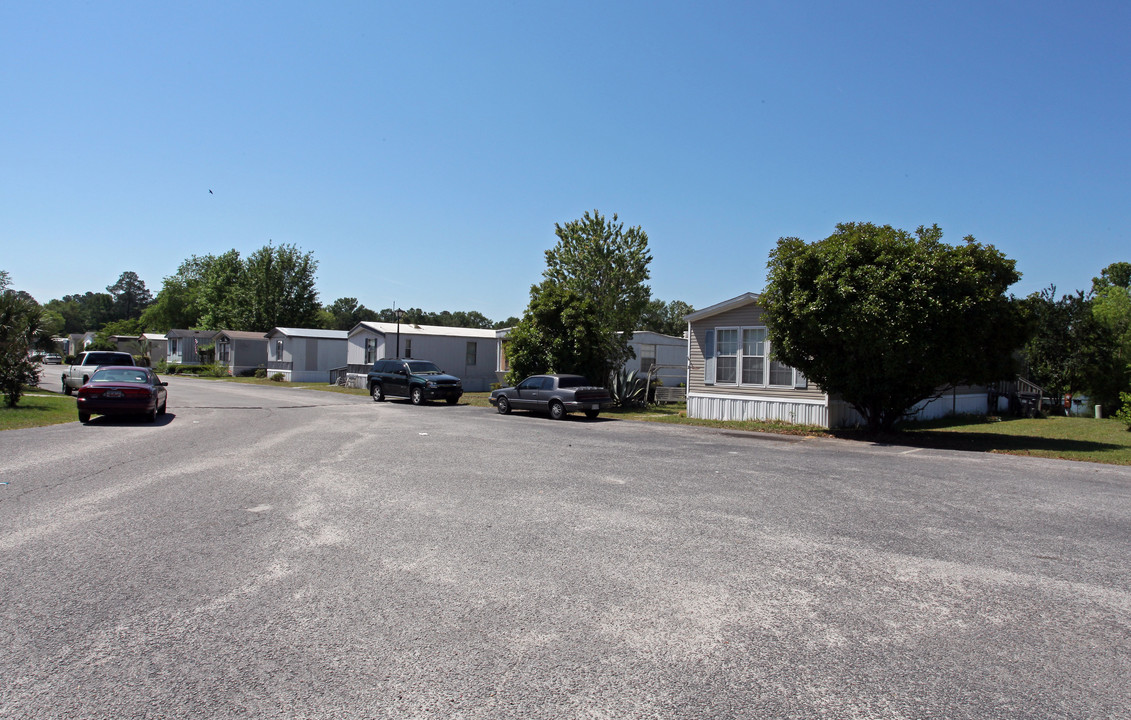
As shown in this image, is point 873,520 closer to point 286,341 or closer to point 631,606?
point 631,606

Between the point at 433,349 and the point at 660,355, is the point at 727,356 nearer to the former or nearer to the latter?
the point at 660,355

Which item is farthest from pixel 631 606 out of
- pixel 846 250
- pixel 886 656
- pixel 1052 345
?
pixel 1052 345

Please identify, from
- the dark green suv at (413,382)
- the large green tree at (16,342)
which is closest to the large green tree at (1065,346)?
the dark green suv at (413,382)

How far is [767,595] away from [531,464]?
6830mm

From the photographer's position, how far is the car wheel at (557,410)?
22.4 m

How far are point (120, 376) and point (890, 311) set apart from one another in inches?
776

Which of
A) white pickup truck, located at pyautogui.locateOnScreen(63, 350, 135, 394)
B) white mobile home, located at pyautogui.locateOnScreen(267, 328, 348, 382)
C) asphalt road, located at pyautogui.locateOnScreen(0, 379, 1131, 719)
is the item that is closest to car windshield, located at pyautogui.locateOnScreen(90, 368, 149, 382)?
asphalt road, located at pyautogui.locateOnScreen(0, 379, 1131, 719)

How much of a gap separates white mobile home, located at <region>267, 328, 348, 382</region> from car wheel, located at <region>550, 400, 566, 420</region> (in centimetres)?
2767

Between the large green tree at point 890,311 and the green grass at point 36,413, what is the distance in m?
18.9

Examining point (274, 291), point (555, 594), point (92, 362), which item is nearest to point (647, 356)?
point (92, 362)

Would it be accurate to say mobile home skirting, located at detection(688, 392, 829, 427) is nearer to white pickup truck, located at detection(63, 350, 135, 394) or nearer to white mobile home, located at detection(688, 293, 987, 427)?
white mobile home, located at detection(688, 293, 987, 427)

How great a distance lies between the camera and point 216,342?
57625mm

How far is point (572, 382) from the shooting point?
23.0m

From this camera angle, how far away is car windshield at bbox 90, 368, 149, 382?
718 inches
